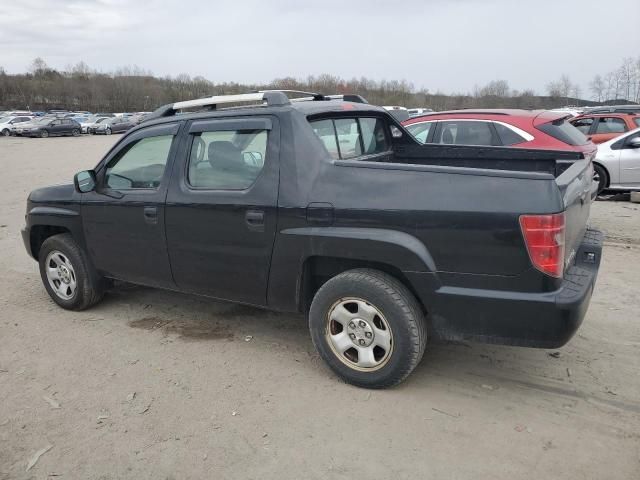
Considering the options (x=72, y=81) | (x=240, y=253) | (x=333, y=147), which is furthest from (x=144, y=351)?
(x=72, y=81)

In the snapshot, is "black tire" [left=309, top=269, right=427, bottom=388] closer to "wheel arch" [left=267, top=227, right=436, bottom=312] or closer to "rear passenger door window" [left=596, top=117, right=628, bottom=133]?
"wheel arch" [left=267, top=227, right=436, bottom=312]

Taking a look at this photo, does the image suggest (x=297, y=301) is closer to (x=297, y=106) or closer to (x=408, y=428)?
(x=408, y=428)

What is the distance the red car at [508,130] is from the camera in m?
7.22

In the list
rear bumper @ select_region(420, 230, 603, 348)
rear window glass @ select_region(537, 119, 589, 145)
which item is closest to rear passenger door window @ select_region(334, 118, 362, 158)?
rear bumper @ select_region(420, 230, 603, 348)

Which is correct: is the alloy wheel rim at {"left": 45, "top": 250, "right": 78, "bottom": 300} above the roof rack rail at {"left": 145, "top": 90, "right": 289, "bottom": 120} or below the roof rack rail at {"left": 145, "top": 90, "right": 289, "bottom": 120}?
below

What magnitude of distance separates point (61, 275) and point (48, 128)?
38.0 m

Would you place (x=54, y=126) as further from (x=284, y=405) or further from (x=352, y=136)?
(x=284, y=405)

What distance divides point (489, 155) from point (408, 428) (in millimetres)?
2415

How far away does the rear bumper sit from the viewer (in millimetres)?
2844

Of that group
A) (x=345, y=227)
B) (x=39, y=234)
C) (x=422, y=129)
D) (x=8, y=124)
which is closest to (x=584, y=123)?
(x=422, y=129)

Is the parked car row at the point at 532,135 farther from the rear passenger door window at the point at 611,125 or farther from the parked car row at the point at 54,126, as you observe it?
the parked car row at the point at 54,126

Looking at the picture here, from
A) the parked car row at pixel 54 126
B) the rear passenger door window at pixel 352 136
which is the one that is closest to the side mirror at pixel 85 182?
the rear passenger door window at pixel 352 136

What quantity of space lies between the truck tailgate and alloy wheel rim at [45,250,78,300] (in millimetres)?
4096

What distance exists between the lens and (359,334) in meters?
3.35
